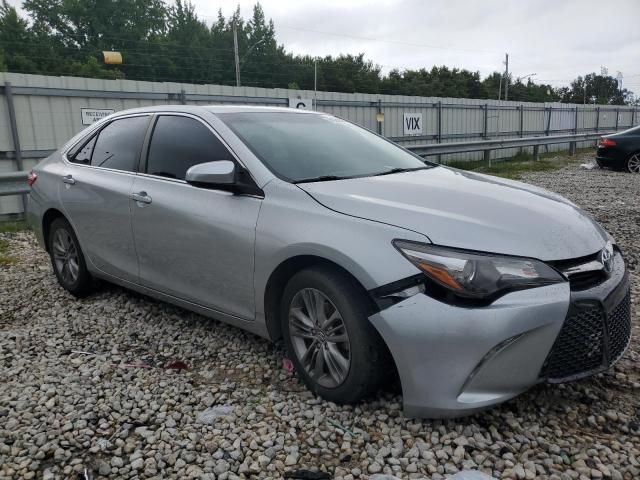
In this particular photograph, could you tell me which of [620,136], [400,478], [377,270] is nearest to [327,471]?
[400,478]

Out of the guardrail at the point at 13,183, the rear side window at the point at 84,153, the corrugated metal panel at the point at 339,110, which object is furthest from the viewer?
the corrugated metal panel at the point at 339,110

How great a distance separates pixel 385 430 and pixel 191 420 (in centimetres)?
99

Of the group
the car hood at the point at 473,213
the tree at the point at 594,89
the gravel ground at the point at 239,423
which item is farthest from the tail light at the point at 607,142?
the tree at the point at 594,89

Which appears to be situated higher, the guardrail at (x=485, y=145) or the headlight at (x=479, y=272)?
the headlight at (x=479, y=272)

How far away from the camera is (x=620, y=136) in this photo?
46.7 ft

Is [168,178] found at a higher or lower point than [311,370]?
higher

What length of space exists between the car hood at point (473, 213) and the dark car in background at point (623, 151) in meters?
12.4

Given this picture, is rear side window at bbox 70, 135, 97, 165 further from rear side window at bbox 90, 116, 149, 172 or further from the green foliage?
the green foliage

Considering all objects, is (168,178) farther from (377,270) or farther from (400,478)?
(400,478)

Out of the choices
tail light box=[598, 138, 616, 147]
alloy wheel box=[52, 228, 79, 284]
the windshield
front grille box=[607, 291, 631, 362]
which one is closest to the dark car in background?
tail light box=[598, 138, 616, 147]

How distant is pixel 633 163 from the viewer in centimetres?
1401

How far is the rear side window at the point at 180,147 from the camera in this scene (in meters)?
3.59

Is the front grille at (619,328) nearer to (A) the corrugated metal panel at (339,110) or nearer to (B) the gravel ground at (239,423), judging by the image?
(B) the gravel ground at (239,423)

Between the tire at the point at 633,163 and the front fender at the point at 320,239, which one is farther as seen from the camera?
the tire at the point at 633,163
